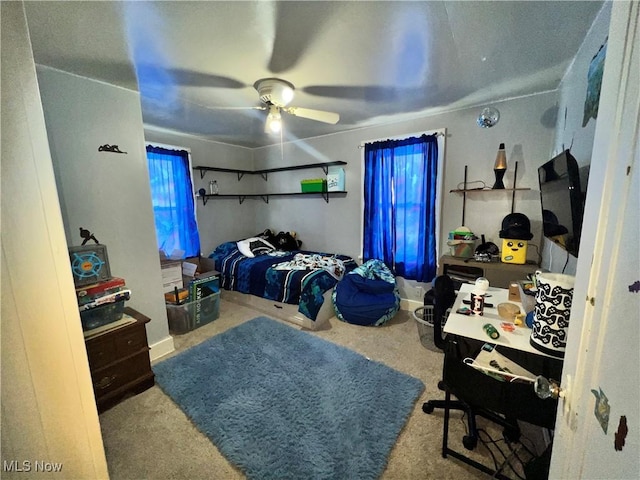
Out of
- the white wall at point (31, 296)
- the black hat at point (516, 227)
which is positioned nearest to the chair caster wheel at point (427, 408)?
the black hat at point (516, 227)

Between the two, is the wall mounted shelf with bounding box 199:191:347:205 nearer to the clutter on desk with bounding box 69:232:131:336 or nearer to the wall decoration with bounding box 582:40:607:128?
the clutter on desk with bounding box 69:232:131:336

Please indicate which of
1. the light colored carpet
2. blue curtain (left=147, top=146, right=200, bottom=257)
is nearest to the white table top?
the light colored carpet

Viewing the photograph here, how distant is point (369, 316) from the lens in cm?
278

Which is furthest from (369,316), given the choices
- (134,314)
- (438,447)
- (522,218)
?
(134,314)

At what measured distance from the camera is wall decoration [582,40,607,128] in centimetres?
115

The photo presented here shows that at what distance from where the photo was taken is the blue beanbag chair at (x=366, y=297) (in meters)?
2.79

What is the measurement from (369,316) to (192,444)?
186 cm

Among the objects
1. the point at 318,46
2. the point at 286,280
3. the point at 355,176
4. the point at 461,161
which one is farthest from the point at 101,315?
the point at 461,161

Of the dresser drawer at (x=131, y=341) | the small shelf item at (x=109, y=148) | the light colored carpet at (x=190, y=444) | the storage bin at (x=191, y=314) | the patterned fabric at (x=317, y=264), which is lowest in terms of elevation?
the light colored carpet at (x=190, y=444)

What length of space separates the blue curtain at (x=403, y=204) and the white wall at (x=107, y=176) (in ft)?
7.98

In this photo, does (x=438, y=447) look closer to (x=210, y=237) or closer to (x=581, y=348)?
(x=581, y=348)

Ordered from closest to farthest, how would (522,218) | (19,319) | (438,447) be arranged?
(19,319) → (438,447) → (522,218)

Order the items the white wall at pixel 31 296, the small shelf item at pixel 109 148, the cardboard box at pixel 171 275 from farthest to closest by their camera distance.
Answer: the cardboard box at pixel 171 275 < the small shelf item at pixel 109 148 < the white wall at pixel 31 296

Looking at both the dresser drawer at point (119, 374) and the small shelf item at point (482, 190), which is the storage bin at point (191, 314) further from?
the small shelf item at point (482, 190)
